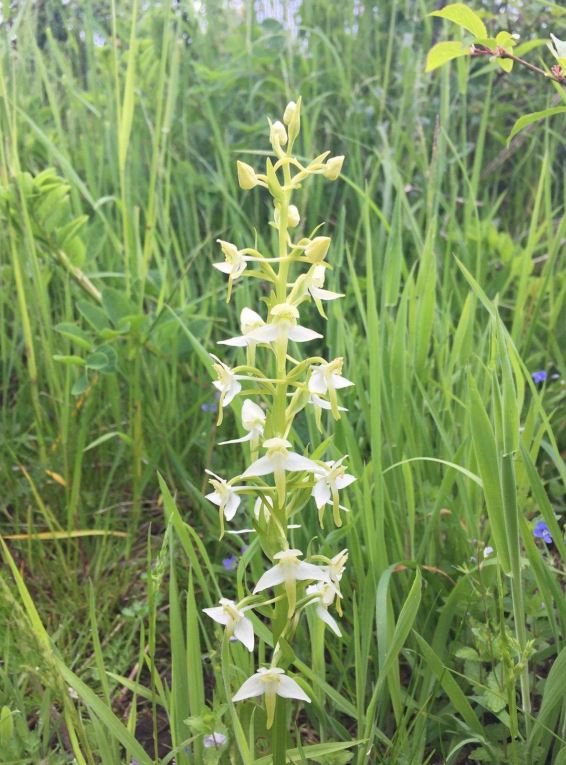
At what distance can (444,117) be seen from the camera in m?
2.32

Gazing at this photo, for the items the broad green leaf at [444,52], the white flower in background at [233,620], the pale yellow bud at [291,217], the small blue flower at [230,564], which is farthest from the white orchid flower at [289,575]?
the broad green leaf at [444,52]

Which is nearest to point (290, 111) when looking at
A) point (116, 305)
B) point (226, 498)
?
point (226, 498)

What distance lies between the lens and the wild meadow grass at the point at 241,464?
1239 millimetres

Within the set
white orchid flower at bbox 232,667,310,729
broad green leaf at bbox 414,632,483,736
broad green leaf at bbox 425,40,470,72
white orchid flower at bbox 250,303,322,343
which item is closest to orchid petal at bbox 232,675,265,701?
white orchid flower at bbox 232,667,310,729

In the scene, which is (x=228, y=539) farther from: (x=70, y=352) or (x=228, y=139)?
(x=228, y=139)

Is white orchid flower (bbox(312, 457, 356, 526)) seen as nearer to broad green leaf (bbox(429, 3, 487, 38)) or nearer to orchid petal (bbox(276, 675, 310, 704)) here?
orchid petal (bbox(276, 675, 310, 704))

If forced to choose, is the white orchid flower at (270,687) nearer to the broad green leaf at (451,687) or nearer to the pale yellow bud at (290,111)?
the broad green leaf at (451,687)

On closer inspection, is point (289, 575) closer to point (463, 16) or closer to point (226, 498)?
point (226, 498)

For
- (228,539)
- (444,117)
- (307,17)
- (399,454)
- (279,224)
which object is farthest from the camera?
(307,17)

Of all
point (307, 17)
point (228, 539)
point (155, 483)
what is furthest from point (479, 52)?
point (307, 17)

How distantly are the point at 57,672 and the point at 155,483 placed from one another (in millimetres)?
1053

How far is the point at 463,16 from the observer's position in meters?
1.30

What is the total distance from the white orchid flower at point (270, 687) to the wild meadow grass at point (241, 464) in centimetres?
3

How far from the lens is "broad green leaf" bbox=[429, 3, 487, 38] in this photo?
127cm
